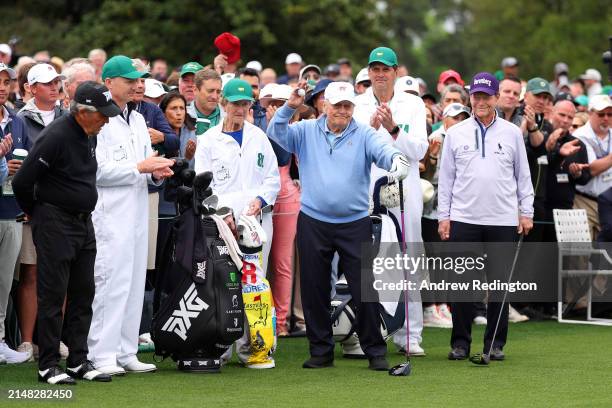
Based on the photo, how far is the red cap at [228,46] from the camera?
561 inches

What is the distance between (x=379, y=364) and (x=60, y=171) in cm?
308

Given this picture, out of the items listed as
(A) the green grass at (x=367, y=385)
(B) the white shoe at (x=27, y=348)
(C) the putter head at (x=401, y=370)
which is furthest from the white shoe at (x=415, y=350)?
(B) the white shoe at (x=27, y=348)

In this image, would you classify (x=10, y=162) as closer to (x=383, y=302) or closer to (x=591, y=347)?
(x=383, y=302)

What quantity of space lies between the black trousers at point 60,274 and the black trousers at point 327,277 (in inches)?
74.0

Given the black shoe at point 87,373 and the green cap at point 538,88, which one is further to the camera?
the green cap at point 538,88

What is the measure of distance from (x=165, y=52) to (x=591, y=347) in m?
21.6

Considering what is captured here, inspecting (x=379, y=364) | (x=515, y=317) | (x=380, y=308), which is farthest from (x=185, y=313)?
(x=515, y=317)

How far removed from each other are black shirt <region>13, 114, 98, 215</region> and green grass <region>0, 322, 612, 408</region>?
1.36 metres

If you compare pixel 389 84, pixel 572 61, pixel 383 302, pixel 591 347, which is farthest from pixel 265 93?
pixel 572 61

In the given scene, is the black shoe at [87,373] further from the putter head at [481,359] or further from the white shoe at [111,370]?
the putter head at [481,359]

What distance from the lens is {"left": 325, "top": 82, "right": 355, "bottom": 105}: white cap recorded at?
411 inches

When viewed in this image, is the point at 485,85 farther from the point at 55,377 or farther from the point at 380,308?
the point at 55,377

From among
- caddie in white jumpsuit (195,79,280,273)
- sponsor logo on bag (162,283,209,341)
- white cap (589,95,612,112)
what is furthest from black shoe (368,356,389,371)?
white cap (589,95,612,112)

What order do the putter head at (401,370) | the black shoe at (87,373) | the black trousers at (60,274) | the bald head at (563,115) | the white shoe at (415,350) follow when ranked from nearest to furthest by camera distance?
1. the black trousers at (60,274)
2. the black shoe at (87,373)
3. the putter head at (401,370)
4. the white shoe at (415,350)
5. the bald head at (563,115)
